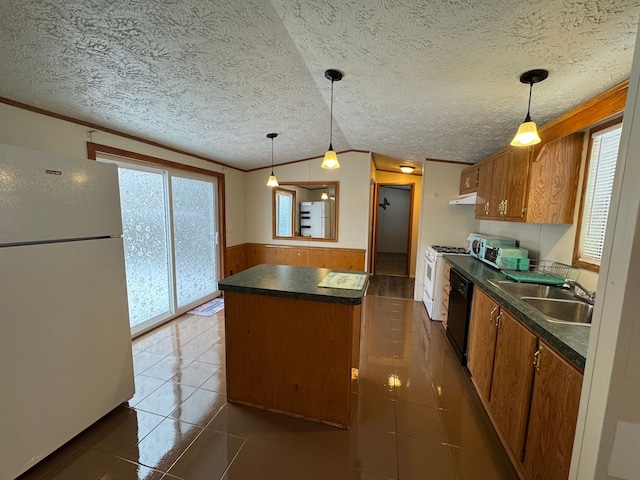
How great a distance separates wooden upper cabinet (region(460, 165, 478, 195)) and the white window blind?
1.45 metres

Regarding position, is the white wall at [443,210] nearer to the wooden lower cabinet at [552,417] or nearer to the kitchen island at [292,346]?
the kitchen island at [292,346]

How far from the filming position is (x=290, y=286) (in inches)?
73.5

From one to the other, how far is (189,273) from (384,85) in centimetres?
342

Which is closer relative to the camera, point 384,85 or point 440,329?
point 384,85

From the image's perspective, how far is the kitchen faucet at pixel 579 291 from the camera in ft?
5.54

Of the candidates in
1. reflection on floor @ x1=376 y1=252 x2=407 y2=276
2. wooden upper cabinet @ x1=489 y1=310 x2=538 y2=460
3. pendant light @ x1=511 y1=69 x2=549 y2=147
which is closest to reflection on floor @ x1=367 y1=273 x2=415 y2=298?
reflection on floor @ x1=376 y1=252 x2=407 y2=276

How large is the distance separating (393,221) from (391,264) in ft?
7.06

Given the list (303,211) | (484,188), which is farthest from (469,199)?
(303,211)

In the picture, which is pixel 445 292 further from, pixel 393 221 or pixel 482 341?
pixel 393 221

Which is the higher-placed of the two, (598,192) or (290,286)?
(598,192)

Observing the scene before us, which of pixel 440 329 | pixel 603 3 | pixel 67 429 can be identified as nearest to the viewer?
pixel 603 3

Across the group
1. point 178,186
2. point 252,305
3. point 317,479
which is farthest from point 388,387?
point 178,186

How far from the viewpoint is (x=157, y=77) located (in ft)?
6.08

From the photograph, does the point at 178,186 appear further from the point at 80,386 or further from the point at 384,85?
the point at 384,85
